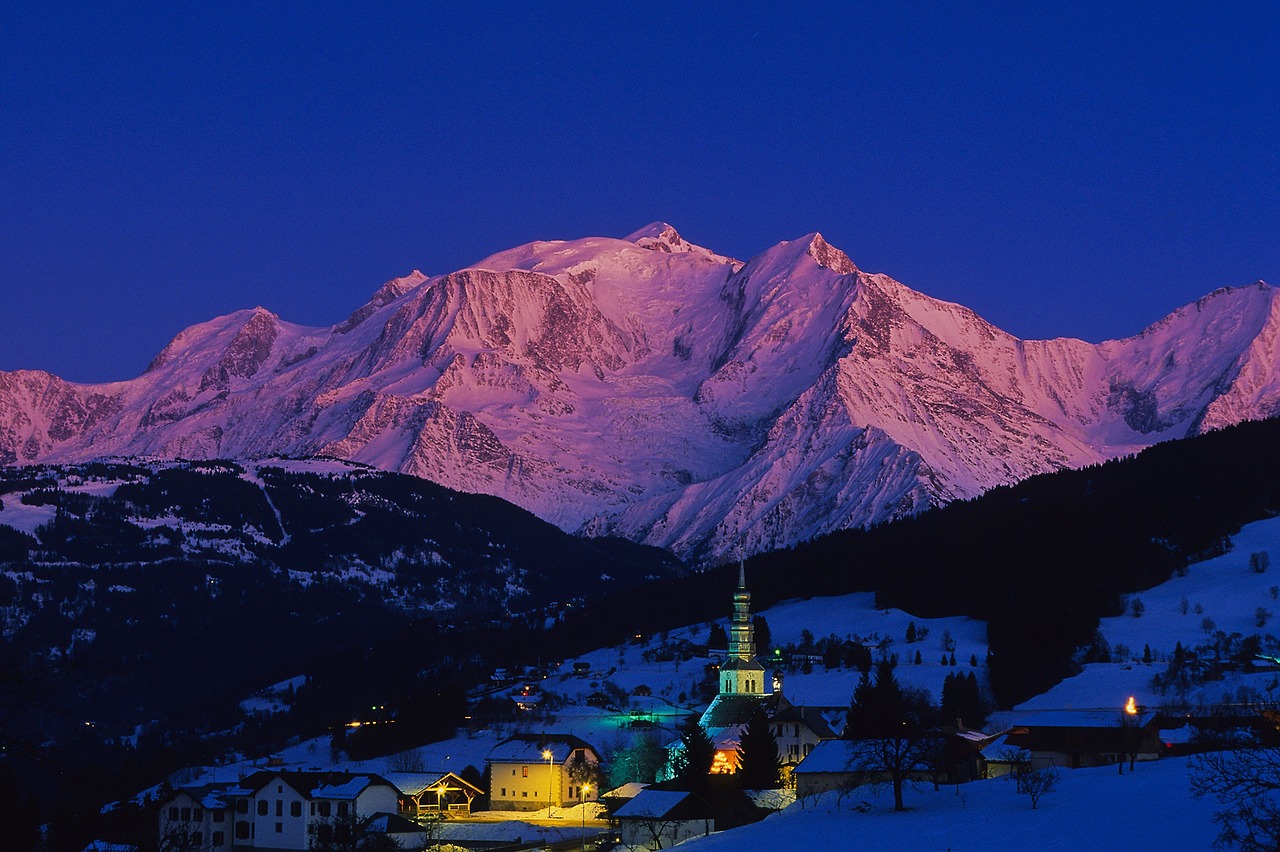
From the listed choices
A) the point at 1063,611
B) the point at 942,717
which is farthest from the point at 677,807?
the point at 1063,611

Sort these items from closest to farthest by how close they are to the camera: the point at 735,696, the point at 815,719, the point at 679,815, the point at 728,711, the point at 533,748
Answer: the point at 679,815
the point at 815,719
the point at 533,748
the point at 728,711
the point at 735,696

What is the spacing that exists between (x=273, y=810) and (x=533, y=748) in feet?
87.7

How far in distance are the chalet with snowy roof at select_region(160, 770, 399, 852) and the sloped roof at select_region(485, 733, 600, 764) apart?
19190 millimetres

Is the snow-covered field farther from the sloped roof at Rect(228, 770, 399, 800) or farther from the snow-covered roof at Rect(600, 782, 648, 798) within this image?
the sloped roof at Rect(228, 770, 399, 800)

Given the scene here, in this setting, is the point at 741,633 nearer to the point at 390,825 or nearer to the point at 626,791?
the point at 626,791

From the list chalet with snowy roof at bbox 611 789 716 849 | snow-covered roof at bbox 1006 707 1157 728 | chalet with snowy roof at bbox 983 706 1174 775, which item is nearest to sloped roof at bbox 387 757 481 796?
chalet with snowy roof at bbox 611 789 716 849

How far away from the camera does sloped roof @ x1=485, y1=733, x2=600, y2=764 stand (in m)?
130

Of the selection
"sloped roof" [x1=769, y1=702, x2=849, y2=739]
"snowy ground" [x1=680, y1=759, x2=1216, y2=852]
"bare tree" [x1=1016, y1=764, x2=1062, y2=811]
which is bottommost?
"snowy ground" [x1=680, y1=759, x2=1216, y2=852]

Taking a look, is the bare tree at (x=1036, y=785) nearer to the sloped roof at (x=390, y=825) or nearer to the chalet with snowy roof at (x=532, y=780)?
the sloped roof at (x=390, y=825)

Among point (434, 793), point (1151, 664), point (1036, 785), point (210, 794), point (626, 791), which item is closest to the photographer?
point (1036, 785)

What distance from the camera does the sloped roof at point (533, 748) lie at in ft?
428

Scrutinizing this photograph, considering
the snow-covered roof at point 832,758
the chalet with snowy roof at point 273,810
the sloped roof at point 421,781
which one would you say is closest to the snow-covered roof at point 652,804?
the snow-covered roof at point 832,758

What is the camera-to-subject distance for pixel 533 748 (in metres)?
133

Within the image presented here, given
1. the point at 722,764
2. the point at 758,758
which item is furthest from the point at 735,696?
the point at 758,758
